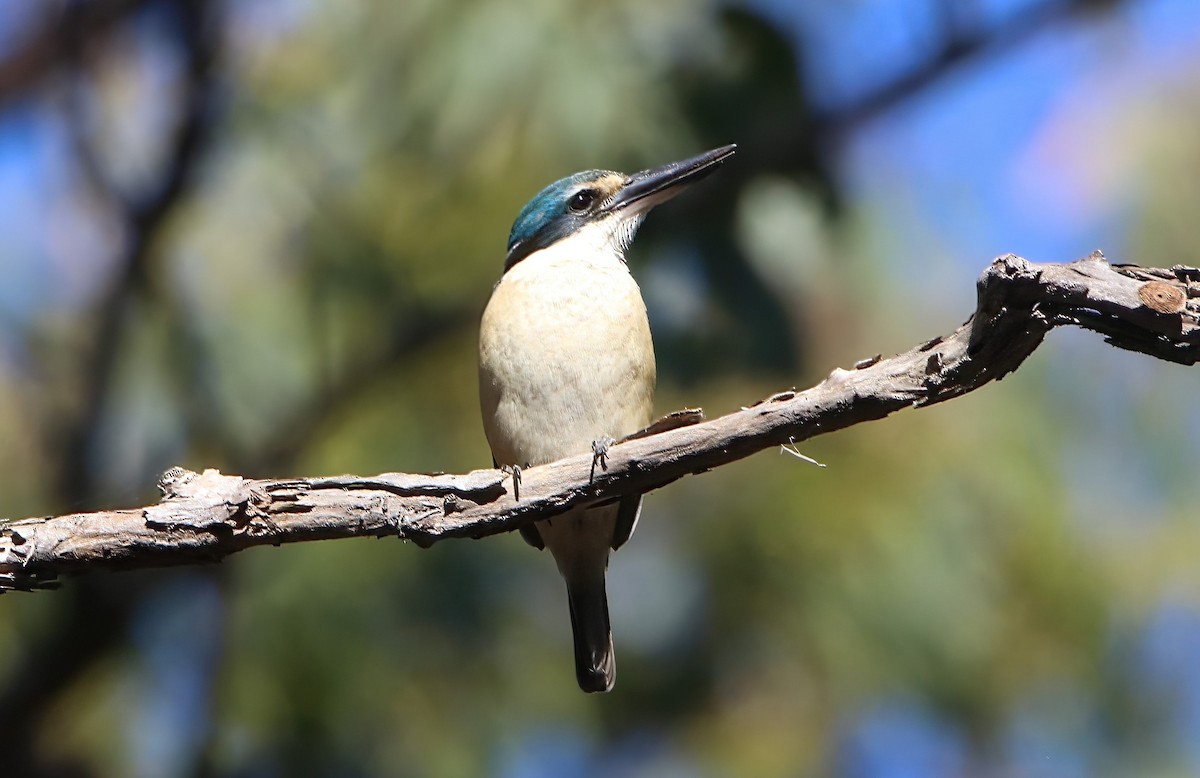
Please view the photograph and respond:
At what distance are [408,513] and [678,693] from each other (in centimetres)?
274

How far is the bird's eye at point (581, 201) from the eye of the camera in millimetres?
4906

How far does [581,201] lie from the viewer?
193 inches

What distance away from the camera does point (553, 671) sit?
19.0 ft

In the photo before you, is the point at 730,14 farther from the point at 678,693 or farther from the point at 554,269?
the point at 678,693

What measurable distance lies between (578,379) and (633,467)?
118 centimetres

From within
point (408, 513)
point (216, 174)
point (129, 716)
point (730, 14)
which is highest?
point (216, 174)

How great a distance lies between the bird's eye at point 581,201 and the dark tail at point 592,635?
1.39m

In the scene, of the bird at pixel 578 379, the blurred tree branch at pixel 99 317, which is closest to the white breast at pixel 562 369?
the bird at pixel 578 379

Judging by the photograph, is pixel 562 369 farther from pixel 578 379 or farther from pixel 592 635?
pixel 592 635

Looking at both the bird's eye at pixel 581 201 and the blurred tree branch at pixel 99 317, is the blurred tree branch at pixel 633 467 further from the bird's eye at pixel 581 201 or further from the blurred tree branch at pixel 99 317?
the blurred tree branch at pixel 99 317

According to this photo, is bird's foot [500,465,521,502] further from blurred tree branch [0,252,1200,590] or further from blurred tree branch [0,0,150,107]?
blurred tree branch [0,0,150,107]

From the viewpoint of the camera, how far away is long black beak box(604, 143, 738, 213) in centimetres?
465

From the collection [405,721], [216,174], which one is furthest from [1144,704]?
[216,174]

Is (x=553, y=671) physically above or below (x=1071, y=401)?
below
